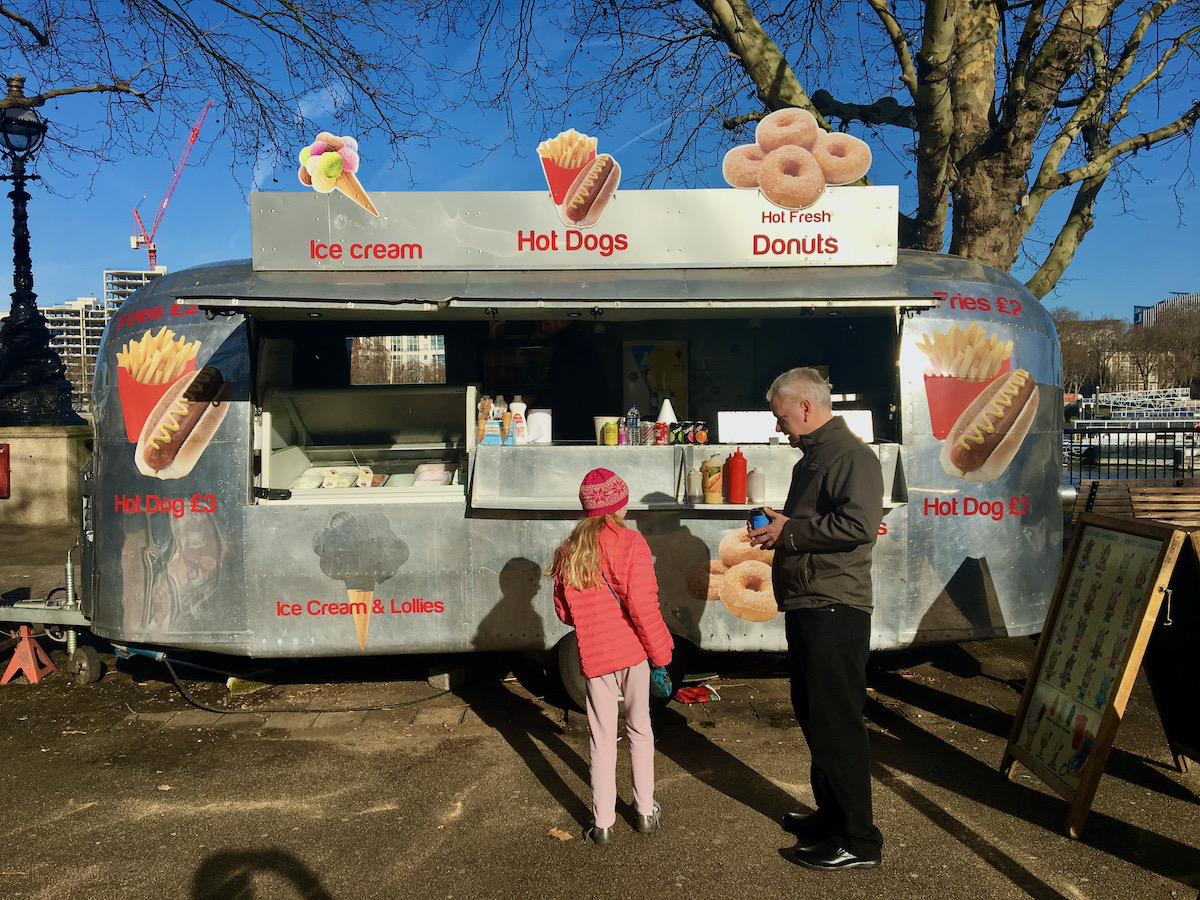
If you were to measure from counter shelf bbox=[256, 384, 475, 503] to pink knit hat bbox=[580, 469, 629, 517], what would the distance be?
1.65m

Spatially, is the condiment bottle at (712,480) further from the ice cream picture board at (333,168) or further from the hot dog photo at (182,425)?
the hot dog photo at (182,425)

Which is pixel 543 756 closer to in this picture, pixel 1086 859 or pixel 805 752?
pixel 805 752

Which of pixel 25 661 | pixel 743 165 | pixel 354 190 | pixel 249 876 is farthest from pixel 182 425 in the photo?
pixel 743 165

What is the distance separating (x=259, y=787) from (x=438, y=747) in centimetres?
94

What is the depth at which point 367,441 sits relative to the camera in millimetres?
5789

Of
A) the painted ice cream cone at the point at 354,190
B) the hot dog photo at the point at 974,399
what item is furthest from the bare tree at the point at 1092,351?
the painted ice cream cone at the point at 354,190

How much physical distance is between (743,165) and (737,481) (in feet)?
6.49

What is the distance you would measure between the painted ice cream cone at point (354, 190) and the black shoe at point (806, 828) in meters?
4.01

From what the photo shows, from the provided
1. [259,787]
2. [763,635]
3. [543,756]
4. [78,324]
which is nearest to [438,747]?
[543,756]

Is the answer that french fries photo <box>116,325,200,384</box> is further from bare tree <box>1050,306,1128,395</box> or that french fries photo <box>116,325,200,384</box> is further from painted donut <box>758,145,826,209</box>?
bare tree <box>1050,306,1128,395</box>

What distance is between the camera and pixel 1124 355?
5428 centimetres

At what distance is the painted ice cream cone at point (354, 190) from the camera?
191 inches

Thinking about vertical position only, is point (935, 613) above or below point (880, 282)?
below

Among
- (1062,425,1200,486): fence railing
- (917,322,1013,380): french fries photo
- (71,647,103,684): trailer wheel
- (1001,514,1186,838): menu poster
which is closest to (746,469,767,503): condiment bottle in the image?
(917,322,1013,380): french fries photo
